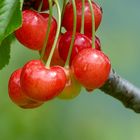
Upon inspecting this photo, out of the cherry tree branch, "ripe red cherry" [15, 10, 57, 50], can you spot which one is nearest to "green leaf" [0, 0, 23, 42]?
"ripe red cherry" [15, 10, 57, 50]

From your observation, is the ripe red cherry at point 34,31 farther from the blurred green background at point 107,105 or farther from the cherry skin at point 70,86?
the blurred green background at point 107,105

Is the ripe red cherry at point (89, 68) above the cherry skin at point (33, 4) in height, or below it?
below

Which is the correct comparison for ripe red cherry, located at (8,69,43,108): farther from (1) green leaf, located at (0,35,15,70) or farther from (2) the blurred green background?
(2) the blurred green background

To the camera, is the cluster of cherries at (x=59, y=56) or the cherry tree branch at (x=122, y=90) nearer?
the cluster of cherries at (x=59, y=56)

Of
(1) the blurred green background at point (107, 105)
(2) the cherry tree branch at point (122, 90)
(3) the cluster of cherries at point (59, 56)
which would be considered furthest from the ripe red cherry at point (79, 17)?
(1) the blurred green background at point (107, 105)

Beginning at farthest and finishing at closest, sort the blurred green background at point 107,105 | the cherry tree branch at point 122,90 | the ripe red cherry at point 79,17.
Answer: the blurred green background at point 107,105 < the cherry tree branch at point 122,90 < the ripe red cherry at point 79,17

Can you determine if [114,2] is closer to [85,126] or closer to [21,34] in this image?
[85,126]
